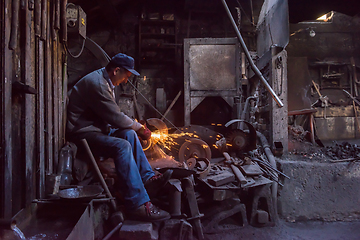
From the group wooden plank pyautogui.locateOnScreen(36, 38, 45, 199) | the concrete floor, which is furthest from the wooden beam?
the concrete floor

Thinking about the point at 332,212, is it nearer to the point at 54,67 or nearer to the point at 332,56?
the point at 54,67

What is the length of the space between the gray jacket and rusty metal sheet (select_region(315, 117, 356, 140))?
7021 mm

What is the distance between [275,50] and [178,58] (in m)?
3.62

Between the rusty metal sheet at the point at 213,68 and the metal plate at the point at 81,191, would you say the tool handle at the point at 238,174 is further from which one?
the rusty metal sheet at the point at 213,68

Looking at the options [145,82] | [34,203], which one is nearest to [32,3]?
[34,203]

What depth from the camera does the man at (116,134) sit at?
274 cm

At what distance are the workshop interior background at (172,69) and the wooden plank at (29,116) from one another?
10 millimetres

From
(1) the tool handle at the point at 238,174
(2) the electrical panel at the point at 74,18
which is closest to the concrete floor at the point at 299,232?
(1) the tool handle at the point at 238,174

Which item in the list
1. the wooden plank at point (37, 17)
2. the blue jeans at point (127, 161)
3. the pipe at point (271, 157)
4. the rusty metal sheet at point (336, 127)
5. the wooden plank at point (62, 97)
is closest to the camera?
the wooden plank at point (37, 17)

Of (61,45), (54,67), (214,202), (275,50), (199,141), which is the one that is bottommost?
(214,202)

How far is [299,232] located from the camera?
378 cm

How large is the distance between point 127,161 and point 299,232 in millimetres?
3139

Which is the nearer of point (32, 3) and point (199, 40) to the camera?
point (32, 3)

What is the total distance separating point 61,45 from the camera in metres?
3.06
